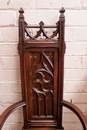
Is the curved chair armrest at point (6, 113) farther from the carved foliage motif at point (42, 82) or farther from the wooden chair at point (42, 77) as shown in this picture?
the carved foliage motif at point (42, 82)

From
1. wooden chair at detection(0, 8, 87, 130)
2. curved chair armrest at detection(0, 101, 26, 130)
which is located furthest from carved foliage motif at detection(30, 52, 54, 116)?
curved chair armrest at detection(0, 101, 26, 130)

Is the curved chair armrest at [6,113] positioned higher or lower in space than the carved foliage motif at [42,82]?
lower

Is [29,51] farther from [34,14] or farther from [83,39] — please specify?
[83,39]

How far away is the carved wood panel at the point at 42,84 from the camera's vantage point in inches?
47.3

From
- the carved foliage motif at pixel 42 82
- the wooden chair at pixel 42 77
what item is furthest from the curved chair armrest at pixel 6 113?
the carved foliage motif at pixel 42 82

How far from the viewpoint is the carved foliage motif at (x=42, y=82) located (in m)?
1.20

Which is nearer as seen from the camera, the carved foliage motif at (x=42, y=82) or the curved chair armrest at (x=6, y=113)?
the curved chair armrest at (x=6, y=113)

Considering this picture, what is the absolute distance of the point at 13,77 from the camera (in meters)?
1.38

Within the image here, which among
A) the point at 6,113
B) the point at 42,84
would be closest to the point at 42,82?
the point at 42,84

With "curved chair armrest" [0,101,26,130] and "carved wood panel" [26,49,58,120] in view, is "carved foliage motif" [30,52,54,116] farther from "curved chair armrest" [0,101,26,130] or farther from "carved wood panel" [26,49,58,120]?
"curved chair armrest" [0,101,26,130]

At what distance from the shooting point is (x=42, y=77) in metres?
1.24

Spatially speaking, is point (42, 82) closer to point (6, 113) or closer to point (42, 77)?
point (42, 77)

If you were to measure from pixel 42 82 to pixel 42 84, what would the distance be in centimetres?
1

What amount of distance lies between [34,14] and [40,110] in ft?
1.90
